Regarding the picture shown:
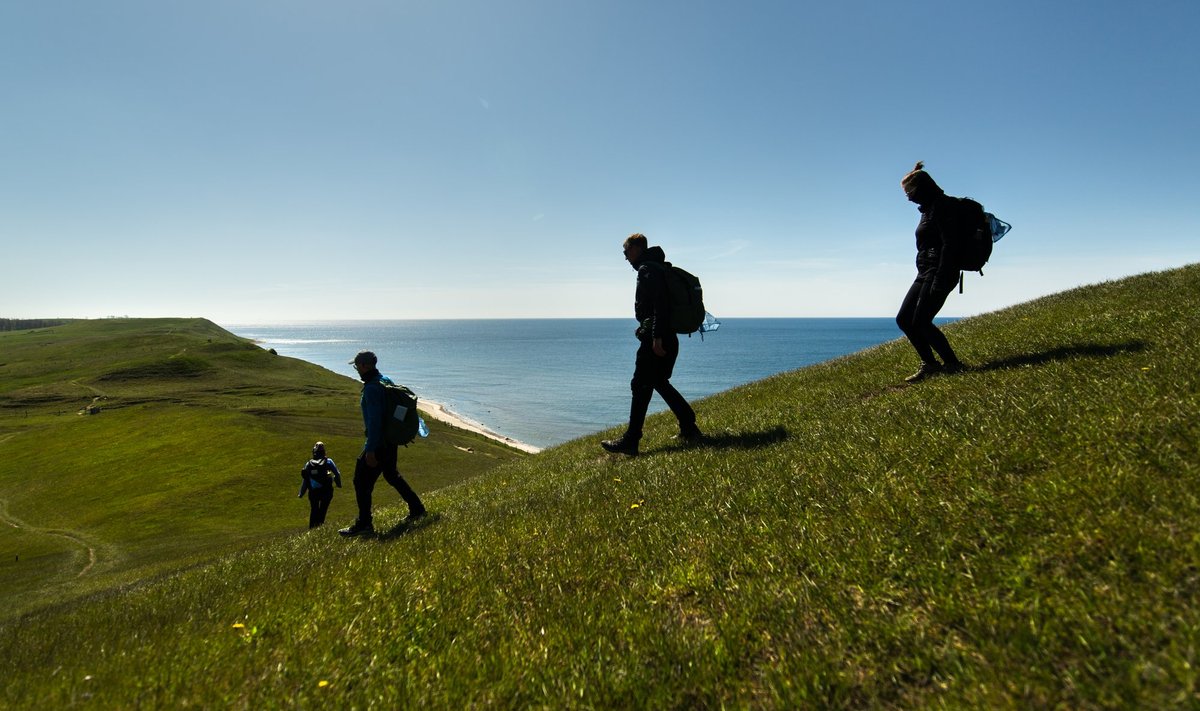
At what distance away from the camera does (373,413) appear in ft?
33.6

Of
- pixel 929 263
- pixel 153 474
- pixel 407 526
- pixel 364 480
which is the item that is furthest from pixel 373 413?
pixel 153 474

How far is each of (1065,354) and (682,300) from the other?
22.6ft

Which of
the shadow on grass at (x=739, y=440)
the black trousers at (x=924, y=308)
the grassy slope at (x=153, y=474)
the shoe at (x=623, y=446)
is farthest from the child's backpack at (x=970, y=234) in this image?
the grassy slope at (x=153, y=474)

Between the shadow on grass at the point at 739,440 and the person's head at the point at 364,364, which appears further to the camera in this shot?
the person's head at the point at 364,364

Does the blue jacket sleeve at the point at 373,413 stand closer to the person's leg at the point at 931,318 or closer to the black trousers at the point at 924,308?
the black trousers at the point at 924,308

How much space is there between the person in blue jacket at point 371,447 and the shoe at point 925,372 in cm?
1053

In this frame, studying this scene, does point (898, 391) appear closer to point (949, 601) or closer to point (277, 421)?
point (949, 601)

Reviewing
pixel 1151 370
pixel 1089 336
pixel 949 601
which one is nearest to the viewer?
pixel 949 601

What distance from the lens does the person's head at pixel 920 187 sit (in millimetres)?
10320

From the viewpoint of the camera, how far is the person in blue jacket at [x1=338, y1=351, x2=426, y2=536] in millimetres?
10266

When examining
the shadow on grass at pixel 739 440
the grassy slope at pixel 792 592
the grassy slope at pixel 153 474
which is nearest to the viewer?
the grassy slope at pixel 792 592

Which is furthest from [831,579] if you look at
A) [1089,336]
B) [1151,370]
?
[1089,336]

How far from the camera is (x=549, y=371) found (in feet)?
577

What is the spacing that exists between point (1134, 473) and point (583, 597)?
15.8ft
